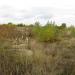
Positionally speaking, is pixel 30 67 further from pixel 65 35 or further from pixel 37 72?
pixel 65 35

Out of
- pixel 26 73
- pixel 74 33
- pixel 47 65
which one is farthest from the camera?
pixel 74 33

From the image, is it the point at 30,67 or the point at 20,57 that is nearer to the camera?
the point at 30,67

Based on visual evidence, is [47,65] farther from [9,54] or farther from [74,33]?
[74,33]

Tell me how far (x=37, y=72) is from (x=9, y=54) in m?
2.31

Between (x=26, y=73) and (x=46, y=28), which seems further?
(x=46, y=28)

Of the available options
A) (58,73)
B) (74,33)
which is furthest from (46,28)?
(58,73)

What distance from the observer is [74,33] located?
23.7 meters

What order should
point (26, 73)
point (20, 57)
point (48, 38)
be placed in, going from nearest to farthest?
point (26, 73) < point (20, 57) < point (48, 38)

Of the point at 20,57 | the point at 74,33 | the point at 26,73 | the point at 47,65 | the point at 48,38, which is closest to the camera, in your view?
the point at 26,73

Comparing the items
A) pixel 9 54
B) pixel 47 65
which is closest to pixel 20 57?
pixel 9 54

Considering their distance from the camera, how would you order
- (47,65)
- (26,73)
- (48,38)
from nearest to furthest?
(26,73), (47,65), (48,38)

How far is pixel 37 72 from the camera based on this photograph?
9.27 metres

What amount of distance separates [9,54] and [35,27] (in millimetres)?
10118

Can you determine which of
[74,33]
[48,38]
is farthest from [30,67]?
[74,33]
